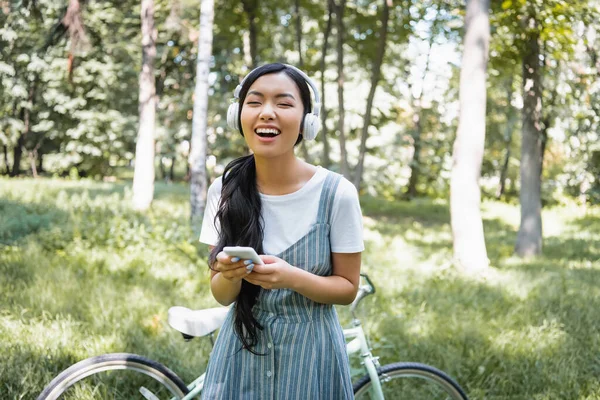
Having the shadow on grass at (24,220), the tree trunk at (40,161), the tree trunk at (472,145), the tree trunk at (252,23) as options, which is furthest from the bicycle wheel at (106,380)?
the tree trunk at (40,161)

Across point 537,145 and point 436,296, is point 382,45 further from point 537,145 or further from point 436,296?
point 436,296

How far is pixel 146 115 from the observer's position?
12586 millimetres

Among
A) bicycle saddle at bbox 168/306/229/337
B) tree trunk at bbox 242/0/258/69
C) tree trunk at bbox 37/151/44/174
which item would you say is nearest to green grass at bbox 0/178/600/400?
bicycle saddle at bbox 168/306/229/337

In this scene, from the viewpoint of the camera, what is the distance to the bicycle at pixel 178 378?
2.36 m

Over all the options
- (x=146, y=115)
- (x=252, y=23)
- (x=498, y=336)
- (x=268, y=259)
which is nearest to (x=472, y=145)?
(x=498, y=336)

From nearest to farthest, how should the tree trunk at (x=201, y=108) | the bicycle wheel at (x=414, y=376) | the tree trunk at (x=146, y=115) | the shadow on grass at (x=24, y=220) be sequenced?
the bicycle wheel at (x=414, y=376) → the shadow on grass at (x=24, y=220) → the tree trunk at (x=201, y=108) → the tree trunk at (x=146, y=115)

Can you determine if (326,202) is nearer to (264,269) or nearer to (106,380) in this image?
(264,269)

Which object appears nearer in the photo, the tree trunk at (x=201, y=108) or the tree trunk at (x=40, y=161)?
the tree trunk at (x=201, y=108)

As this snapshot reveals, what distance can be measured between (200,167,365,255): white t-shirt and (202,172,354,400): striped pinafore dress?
2cm

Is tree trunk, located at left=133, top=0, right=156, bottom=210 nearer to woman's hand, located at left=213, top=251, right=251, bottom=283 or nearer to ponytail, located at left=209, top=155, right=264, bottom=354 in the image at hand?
ponytail, located at left=209, top=155, right=264, bottom=354

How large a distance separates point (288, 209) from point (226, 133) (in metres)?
21.2

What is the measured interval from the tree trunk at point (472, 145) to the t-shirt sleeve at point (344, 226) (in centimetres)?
635

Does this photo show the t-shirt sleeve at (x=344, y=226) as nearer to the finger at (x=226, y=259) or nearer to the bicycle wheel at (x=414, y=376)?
the finger at (x=226, y=259)

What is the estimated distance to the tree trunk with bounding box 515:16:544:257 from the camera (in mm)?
9695
